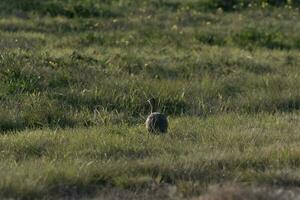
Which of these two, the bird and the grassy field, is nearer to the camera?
the grassy field

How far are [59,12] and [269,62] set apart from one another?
4.70 metres

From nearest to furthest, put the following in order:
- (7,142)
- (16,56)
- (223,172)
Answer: (223,172) < (7,142) < (16,56)

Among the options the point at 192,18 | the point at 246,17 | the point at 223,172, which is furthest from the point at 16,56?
the point at 246,17

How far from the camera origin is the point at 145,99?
8.77 meters

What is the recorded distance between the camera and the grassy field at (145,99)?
588cm

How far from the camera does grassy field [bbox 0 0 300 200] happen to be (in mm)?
5883

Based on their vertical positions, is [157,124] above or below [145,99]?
above

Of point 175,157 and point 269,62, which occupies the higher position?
point 175,157

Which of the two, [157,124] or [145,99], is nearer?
[157,124]

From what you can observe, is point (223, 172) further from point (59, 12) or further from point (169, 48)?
point (59, 12)

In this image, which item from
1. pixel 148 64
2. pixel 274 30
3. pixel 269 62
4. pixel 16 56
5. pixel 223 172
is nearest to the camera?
pixel 223 172

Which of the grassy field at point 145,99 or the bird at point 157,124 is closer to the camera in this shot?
the grassy field at point 145,99

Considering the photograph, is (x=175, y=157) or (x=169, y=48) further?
(x=169, y=48)

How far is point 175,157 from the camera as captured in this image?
6410mm
